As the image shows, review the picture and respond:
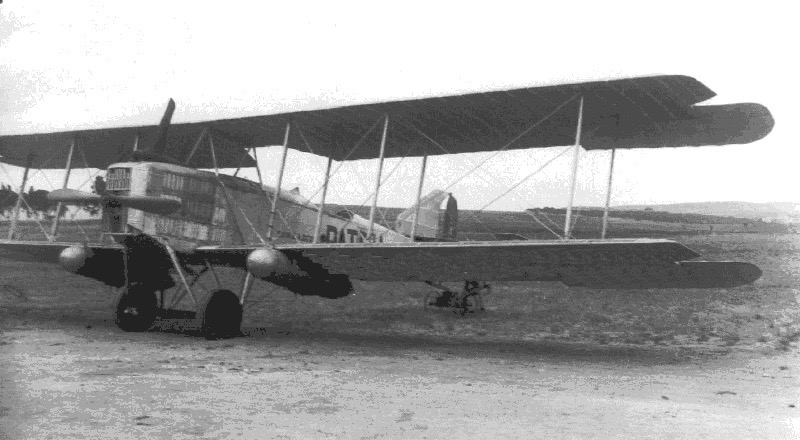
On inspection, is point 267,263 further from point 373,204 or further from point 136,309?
→ point 136,309

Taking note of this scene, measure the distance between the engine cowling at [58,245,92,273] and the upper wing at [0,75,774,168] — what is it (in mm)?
2490

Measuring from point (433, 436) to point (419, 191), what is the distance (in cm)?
825

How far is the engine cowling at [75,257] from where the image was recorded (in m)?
11.3

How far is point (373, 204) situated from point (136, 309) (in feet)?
14.3

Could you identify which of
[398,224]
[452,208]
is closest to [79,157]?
[398,224]

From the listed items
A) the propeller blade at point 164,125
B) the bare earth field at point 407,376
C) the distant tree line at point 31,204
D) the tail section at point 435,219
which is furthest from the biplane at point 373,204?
the tail section at point 435,219

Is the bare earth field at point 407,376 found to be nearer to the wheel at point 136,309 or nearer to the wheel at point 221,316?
the wheel at point 221,316

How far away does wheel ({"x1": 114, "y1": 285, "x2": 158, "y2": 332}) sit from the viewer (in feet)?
36.2

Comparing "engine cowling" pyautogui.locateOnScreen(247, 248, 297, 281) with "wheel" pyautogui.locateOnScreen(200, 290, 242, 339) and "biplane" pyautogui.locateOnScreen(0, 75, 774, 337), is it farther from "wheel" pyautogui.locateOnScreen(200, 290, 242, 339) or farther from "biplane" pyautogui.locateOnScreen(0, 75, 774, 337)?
"wheel" pyautogui.locateOnScreen(200, 290, 242, 339)

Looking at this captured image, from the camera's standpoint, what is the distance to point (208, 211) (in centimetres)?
1162

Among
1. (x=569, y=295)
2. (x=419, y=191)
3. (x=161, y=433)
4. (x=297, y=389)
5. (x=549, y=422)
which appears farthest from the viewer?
(x=569, y=295)

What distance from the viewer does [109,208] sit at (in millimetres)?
10516

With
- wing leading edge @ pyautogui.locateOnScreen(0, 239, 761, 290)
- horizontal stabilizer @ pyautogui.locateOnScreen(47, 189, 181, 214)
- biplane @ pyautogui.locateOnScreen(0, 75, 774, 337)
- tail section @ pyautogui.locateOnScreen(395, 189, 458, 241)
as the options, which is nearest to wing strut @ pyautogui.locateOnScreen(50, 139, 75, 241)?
biplane @ pyautogui.locateOnScreen(0, 75, 774, 337)

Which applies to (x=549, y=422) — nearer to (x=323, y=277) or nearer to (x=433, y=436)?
(x=433, y=436)
